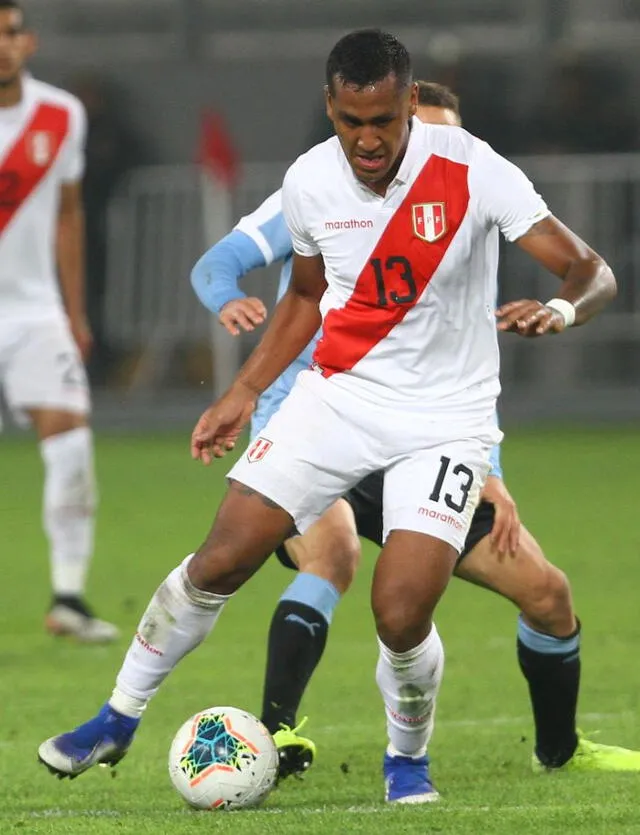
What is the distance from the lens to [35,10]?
20.4m

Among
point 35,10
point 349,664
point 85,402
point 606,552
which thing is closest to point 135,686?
point 349,664

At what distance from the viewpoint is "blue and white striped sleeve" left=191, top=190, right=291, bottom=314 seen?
6355 mm

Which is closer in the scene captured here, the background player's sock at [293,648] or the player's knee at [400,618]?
the player's knee at [400,618]

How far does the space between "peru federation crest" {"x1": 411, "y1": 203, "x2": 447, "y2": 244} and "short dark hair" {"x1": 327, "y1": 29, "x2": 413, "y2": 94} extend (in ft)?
1.07

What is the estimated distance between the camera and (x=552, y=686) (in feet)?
19.9

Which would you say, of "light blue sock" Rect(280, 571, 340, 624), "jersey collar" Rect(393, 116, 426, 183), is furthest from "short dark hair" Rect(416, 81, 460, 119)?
"light blue sock" Rect(280, 571, 340, 624)

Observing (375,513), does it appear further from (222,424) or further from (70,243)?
(70,243)

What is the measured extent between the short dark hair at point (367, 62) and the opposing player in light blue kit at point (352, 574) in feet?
2.41

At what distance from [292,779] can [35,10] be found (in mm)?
15433

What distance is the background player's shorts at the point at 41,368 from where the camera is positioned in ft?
30.5

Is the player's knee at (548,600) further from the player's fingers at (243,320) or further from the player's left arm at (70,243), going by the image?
the player's left arm at (70,243)

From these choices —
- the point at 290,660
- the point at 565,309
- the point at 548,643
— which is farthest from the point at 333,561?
the point at 565,309

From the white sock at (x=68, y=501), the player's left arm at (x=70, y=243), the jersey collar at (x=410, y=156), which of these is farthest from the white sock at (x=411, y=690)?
the player's left arm at (x=70, y=243)

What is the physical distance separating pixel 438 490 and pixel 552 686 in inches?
35.9
